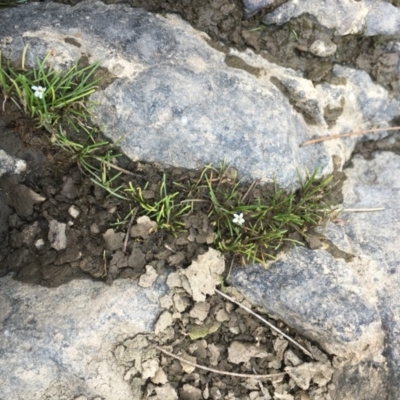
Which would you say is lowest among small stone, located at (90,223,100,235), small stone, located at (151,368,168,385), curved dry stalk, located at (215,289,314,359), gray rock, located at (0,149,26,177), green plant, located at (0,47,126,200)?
small stone, located at (151,368,168,385)

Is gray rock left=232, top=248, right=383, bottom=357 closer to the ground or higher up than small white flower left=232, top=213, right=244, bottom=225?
closer to the ground

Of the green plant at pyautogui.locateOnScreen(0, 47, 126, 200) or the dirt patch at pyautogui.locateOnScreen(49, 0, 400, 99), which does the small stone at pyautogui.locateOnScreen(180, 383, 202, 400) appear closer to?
the green plant at pyautogui.locateOnScreen(0, 47, 126, 200)

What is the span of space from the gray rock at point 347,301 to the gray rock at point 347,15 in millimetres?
→ 1431

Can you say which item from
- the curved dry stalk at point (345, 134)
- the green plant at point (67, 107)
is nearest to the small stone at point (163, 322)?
the green plant at point (67, 107)

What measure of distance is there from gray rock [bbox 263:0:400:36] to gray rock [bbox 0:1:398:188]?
1.39 feet

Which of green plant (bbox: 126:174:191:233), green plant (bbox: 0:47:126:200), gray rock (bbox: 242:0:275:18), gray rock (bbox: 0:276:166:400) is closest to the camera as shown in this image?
gray rock (bbox: 0:276:166:400)

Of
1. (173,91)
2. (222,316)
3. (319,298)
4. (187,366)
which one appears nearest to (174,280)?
(222,316)

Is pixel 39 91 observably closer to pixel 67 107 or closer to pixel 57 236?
pixel 67 107

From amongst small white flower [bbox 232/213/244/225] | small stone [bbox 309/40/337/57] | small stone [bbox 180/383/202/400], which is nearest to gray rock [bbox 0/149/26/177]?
small white flower [bbox 232/213/244/225]

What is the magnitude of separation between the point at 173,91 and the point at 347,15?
1.36 m

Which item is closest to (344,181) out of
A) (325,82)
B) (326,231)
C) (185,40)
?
(326,231)

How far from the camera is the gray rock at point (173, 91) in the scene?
3264 mm

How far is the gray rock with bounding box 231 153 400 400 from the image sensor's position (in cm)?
314

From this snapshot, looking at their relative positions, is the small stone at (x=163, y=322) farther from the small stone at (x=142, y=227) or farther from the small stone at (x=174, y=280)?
the small stone at (x=142, y=227)
